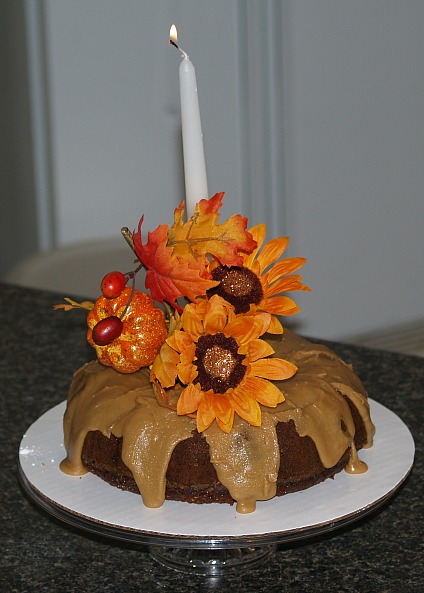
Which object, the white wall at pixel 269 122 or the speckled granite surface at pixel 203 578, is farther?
the white wall at pixel 269 122

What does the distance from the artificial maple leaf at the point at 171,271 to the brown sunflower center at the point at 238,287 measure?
48 millimetres

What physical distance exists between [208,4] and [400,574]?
2447 mm

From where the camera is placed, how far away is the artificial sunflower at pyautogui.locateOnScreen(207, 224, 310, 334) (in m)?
0.98

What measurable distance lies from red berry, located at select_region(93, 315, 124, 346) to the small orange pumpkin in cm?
1

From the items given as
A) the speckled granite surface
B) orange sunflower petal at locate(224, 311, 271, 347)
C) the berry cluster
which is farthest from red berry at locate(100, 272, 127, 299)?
the speckled granite surface

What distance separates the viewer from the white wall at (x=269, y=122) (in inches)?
125

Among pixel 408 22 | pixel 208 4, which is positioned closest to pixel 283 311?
pixel 208 4

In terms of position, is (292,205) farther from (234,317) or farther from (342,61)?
(234,317)

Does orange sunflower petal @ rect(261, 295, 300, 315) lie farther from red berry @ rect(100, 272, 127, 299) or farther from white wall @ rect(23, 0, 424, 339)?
white wall @ rect(23, 0, 424, 339)

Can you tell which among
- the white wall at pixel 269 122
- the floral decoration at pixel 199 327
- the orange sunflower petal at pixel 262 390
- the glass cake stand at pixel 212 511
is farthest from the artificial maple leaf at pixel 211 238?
the white wall at pixel 269 122

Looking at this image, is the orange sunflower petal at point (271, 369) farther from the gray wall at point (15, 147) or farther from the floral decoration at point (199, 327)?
the gray wall at point (15, 147)

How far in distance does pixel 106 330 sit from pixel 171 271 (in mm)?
82

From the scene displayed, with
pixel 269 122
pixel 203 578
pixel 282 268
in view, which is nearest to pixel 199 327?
pixel 282 268

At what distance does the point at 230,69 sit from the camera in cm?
323
